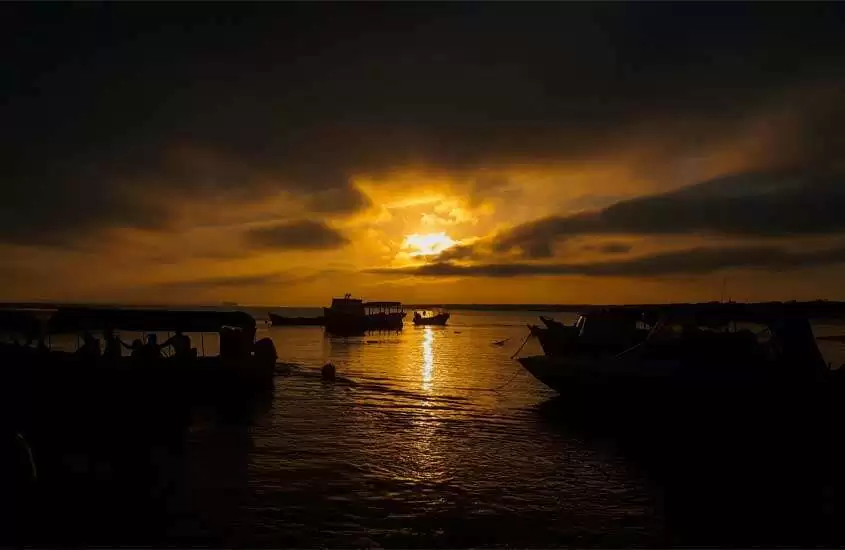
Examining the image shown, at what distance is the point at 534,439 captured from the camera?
1784cm

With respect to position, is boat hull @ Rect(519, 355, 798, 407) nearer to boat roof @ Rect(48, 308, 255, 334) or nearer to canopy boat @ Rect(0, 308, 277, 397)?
canopy boat @ Rect(0, 308, 277, 397)

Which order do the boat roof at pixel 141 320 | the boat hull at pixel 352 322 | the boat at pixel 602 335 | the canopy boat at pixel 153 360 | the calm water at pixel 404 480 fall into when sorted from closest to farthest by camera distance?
1. the calm water at pixel 404 480
2. the canopy boat at pixel 153 360
3. the boat roof at pixel 141 320
4. the boat at pixel 602 335
5. the boat hull at pixel 352 322

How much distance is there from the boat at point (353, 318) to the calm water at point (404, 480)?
202 ft

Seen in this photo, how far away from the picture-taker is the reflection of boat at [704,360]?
59.8 feet

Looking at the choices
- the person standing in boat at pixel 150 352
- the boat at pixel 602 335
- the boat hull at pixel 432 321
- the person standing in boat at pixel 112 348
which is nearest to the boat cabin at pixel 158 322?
the person standing in boat at pixel 112 348

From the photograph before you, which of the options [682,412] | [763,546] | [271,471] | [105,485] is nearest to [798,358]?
[682,412]

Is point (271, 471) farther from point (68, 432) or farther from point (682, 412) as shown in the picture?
point (682, 412)

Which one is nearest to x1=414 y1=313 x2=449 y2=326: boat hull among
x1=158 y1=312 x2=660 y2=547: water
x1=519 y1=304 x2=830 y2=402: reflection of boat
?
x1=158 y1=312 x2=660 y2=547: water

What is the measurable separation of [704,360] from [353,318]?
69832 mm

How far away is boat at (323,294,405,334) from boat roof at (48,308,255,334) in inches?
2191

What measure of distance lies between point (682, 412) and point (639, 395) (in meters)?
1.53

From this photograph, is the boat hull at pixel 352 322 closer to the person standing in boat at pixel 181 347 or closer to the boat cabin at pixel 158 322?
the boat cabin at pixel 158 322

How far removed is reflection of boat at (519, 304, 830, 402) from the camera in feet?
59.8

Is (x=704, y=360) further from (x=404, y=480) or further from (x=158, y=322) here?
(x=158, y=322)
